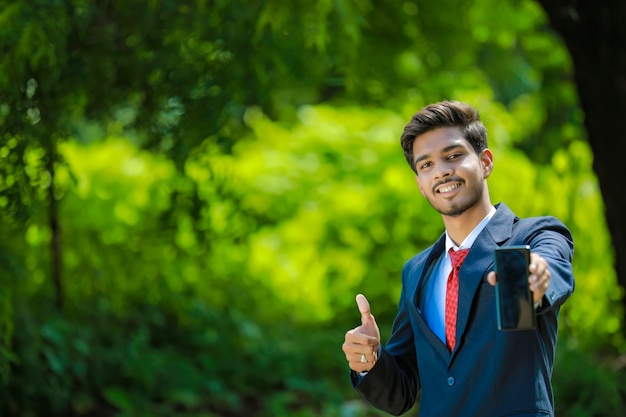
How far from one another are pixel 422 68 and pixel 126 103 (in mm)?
1767

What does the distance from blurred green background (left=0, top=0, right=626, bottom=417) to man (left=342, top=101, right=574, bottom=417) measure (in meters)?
1.76

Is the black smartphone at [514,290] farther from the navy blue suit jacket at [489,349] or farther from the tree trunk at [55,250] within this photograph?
the tree trunk at [55,250]

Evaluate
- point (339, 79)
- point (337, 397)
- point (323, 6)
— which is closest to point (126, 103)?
point (339, 79)

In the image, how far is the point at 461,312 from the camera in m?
2.24

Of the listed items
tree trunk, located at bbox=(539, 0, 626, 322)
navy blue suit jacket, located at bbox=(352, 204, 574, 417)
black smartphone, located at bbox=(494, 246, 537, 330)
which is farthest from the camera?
tree trunk, located at bbox=(539, 0, 626, 322)

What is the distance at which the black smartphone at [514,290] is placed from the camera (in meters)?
1.97

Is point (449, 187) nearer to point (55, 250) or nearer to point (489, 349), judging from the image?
point (489, 349)

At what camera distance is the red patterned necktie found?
7.51 ft

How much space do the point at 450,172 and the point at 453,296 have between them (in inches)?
11.6

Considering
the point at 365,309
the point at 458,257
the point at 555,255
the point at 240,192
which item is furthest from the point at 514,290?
the point at 240,192

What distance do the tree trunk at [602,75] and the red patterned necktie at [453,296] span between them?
2702 millimetres

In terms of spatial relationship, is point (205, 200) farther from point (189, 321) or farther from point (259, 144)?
point (259, 144)

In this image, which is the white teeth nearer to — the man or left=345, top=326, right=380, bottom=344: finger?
the man

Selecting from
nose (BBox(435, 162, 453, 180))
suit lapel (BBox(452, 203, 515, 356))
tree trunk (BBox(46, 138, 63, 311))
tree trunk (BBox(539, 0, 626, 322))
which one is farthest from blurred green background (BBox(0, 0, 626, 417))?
suit lapel (BBox(452, 203, 515, 356))
